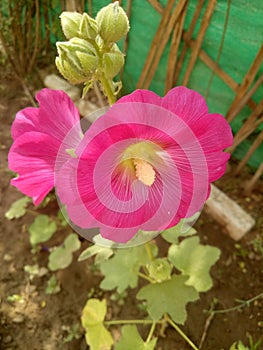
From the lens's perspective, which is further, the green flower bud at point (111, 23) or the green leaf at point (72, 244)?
the green leaf at point (72, 244)

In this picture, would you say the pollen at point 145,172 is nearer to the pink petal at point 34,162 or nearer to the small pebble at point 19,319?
the pink petal at point 34,162

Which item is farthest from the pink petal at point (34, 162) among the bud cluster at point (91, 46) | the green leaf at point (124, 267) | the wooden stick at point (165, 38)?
the wooden stick at point (165, 38)

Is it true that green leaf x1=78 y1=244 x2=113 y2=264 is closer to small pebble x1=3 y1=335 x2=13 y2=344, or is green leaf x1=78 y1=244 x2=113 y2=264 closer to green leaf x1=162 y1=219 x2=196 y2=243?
green leaf x1=162 y1=219 x2=196 y2=243

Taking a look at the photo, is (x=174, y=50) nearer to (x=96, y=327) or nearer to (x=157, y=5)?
(x=157, y=5)

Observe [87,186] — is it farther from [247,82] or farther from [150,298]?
[247,82]

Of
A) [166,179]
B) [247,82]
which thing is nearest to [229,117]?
[247,82]

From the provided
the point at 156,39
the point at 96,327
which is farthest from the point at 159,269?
the point at 156,39
